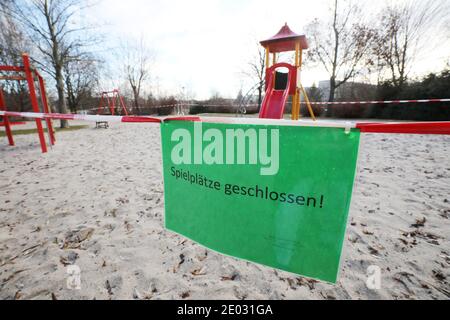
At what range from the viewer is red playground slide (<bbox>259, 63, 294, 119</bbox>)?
18.8 feet

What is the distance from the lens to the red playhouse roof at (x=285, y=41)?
20.0ft

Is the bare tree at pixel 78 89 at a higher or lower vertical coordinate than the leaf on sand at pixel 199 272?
higher

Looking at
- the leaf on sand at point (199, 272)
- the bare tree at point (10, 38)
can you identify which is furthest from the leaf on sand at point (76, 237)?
the bare tree at point (10, 38)

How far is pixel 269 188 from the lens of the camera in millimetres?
1205

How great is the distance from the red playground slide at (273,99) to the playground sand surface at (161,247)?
2779 millimetres

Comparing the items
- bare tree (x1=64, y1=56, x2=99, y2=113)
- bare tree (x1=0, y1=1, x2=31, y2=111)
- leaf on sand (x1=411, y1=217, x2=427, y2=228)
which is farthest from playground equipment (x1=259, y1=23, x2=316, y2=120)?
bare tree (x1=64, y1=56, x2=99, y2=113)

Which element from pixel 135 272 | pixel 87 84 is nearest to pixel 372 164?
pixel 135 272

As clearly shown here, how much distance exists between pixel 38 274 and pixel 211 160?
6.06 feet

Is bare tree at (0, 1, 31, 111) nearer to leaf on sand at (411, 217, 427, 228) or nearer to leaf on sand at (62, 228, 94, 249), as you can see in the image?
leaf on sand at (62, 228, 94, 249)

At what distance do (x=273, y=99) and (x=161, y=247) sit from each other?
17.2 feet

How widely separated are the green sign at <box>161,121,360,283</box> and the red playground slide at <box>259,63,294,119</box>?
4673 millimetres

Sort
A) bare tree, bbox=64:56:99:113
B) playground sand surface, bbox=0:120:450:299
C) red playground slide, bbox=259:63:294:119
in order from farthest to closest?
1. bare tree, bbox=64:56:99:113
2. red playground slide, bbox=259:63:294:119
3. playground sand surface, bbox=0:120:450:299

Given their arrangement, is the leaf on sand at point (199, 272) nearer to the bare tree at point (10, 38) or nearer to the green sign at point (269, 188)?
the green sign at point (269, 188)

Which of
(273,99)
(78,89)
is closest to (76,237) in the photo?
(273,99)
